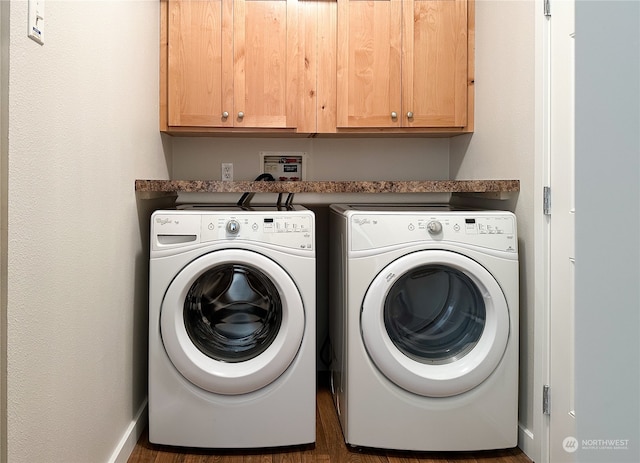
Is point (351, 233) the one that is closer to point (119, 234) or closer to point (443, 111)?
point (119, 234)

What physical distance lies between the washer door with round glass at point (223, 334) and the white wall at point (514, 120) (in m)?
0.85

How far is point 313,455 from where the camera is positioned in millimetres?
2027

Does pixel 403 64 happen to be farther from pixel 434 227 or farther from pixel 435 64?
pixel 434 227

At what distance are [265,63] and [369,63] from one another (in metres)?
0.48

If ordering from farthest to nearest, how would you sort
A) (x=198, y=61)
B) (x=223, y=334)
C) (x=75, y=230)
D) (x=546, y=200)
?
(x=198, y=61)
(x=223, y=334)
(x=546, y=200)
(x=75, y=230)

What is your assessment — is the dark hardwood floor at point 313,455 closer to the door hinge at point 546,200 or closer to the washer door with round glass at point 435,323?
the washer door with round glass at point 435,323

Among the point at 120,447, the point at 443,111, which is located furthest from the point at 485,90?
the point at 120,447

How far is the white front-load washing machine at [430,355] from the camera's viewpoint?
6.43 ft

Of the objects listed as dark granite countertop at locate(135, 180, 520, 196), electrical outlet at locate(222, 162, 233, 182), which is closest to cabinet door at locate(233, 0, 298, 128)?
electrical outlet at locate(222, 162, 233, 182)

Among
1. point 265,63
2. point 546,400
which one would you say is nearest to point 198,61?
point 265,63

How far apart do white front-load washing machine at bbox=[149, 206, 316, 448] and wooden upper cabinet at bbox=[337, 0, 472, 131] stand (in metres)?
0.83

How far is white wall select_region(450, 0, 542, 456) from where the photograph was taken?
2004 millimetres

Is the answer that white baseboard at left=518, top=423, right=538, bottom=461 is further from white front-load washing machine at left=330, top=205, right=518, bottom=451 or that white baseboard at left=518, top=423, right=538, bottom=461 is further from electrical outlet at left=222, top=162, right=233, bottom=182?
electrical outlet at left=222, top=162, right=233, bottom=182

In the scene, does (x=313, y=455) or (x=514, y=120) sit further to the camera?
(x=514, y=120)
